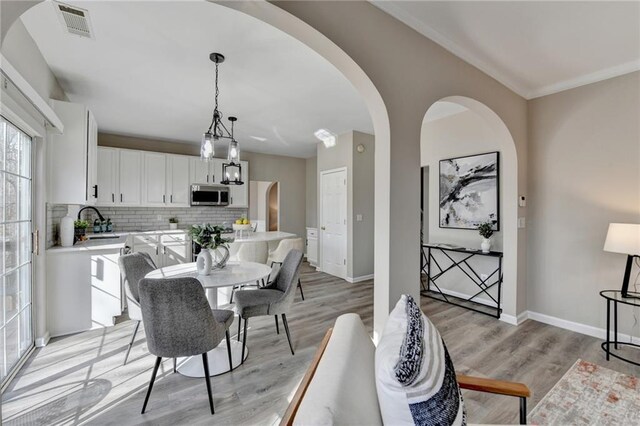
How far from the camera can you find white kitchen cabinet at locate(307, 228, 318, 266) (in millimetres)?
6398

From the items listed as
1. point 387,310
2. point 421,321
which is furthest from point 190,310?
point 421,321

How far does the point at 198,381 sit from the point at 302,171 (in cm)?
576

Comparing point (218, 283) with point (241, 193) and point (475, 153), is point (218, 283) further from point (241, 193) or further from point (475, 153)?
point (241, 193)

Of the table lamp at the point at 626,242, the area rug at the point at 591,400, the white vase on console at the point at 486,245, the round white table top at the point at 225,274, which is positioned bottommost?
the area rug at the point at 591,400

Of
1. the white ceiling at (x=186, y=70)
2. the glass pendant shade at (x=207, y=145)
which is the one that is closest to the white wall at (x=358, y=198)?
the white ceiling at (x=186, y=70)

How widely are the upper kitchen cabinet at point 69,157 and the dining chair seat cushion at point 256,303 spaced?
6.70ft

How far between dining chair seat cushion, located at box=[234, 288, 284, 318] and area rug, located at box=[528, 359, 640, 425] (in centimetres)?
192

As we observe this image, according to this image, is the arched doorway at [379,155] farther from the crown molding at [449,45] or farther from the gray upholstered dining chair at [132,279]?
the gray upholstered dining chair at [132,279]

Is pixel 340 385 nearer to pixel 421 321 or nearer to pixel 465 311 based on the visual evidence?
pixel 421 321

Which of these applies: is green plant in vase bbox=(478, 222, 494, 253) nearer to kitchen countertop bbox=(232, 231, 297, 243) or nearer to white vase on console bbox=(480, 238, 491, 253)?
white vase on console bbox=(480, 238, 491, 253)

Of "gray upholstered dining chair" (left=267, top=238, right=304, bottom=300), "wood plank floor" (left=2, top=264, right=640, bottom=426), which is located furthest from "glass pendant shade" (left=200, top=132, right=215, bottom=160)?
"wood plank floor" (left=2, top=264, right=640, bottom=426)

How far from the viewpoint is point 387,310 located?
1934 millimetres

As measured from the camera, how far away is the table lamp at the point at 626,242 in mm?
2375

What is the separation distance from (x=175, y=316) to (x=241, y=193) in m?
4.59
